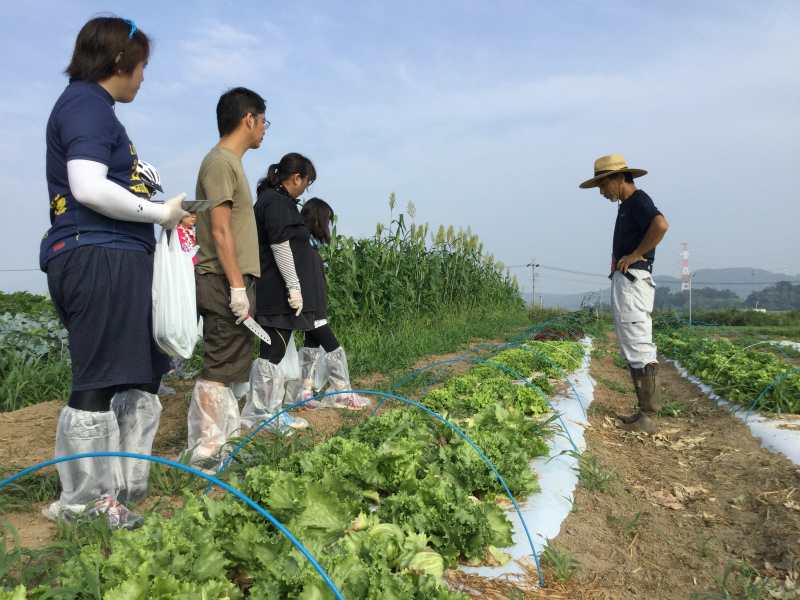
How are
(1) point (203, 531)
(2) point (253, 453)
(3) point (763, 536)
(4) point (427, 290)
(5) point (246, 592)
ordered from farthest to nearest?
1. (4) point (427, 290)
2. (2) point (253, 453)
3. (3) point (763, 536)
4. (5) point (246, 592)
5. (1) point (203, 531)

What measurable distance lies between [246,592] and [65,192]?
1.81 meters

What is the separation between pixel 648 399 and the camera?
4.58 meters

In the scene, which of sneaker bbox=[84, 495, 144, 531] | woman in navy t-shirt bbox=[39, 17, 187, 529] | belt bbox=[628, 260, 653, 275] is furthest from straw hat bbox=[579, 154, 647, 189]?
sneaker bbox=[84, 495, 144, 531]

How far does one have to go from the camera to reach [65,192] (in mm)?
2240

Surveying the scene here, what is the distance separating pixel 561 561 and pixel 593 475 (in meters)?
1.19

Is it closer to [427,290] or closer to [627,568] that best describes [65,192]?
[627,568]

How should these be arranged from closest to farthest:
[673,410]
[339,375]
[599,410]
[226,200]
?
[226,200] → [339,375] → [599,410] → [673,410]

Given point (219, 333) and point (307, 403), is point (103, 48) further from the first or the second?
point (307, 403)

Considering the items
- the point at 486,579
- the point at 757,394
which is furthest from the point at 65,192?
the point at 757,394

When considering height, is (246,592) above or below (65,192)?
below

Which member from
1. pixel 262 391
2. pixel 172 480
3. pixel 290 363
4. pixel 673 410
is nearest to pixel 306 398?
pixel 290 363

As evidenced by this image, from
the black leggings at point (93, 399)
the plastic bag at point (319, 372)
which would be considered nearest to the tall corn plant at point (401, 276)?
the plastic bag at point (319, 372)

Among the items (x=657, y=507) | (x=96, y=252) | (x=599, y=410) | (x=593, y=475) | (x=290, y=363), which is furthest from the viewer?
(x=599, y=410)

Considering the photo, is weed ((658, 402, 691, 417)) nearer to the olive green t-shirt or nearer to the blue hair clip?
the olive green t-shirt
